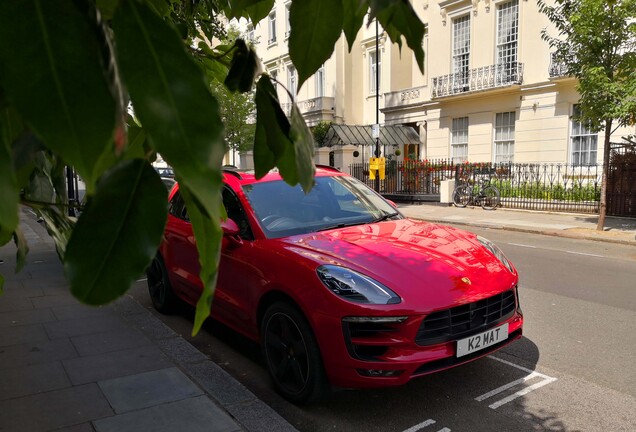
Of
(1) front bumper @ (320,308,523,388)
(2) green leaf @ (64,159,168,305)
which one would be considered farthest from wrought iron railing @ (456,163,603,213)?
(2) green leaf @ (64,159,168,305)

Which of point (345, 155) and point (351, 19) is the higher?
point (345, 155)

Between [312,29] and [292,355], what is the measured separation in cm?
369

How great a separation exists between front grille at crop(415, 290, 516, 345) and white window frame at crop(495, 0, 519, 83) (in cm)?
2231

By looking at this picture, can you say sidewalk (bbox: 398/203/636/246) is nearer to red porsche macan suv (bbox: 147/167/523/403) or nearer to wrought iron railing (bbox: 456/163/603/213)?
wrought iron railing (bbox: 456/163/603/213)

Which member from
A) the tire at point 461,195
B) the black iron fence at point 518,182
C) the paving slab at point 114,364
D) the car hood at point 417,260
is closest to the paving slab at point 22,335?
the paving slab at point 114,364

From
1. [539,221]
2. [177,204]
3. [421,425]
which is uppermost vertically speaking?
[177,204]

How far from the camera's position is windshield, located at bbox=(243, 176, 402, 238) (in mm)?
4910

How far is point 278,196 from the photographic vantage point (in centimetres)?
514

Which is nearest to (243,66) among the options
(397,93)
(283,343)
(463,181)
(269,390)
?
(283,343)

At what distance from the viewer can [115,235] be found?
0.56 metres

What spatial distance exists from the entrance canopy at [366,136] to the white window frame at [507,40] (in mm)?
6734

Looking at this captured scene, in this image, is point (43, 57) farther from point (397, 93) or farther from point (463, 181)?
point (397, 93)

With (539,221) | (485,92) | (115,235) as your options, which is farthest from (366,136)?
(115,235)

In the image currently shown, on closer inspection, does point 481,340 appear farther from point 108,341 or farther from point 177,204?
point 108,341
